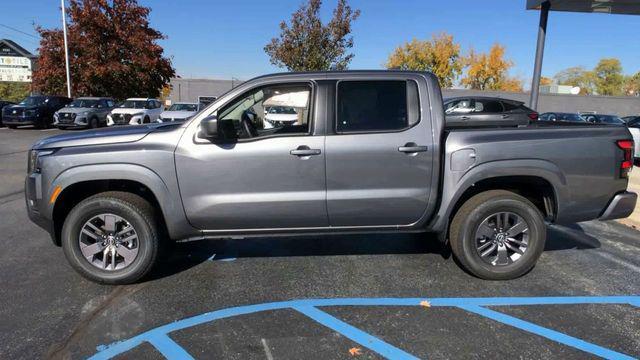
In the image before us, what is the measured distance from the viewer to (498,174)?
14.0 ft

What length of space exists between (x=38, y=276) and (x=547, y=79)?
113m

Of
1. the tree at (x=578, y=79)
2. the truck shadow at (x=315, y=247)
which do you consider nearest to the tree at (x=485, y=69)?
the tree at (x=578, y=79)

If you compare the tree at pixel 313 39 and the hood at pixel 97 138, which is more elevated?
the tree at pixel 313 39

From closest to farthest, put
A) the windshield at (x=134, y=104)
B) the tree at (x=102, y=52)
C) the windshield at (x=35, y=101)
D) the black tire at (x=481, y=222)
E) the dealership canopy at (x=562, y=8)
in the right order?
the black tire at (x=481, y=222) → the dealership canopy at (x=562, y=8) → the windshield at (x=134, y=104) → the windshield at (x=35, y=101) → the tree at (x=102, y=52)

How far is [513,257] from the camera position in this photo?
448 centimetres

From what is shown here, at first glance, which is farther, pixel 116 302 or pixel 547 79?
pixel 547 79

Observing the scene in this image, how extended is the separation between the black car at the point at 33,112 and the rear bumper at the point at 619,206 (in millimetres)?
24845

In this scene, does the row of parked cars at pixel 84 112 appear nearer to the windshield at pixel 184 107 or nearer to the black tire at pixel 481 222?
the windshield at pixel 184 107

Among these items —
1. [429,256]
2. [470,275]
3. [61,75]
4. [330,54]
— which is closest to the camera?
[470,275]

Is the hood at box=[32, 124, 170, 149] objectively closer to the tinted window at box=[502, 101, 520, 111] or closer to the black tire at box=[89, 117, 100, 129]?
the tinted window at box=[502, 101, 520, 111]

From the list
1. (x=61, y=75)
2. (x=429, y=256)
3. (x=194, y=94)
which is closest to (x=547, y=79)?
(x=194, y=94)

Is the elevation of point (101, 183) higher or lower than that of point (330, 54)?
→ lower

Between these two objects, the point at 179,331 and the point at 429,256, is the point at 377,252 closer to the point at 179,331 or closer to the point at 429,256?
the point at 429,256

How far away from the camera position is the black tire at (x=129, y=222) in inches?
162
